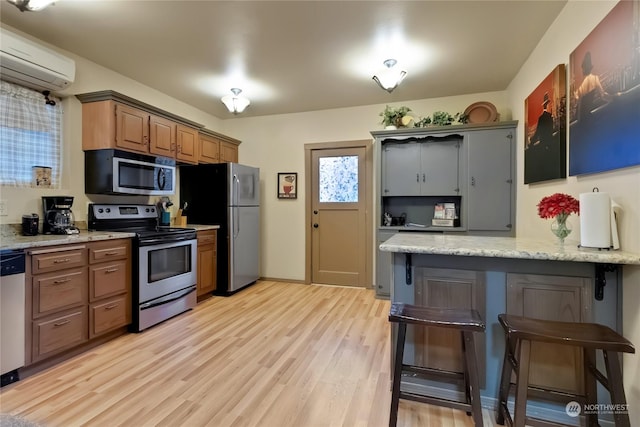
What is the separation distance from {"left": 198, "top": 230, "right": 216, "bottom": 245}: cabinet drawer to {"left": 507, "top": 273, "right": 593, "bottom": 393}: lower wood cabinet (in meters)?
3.18

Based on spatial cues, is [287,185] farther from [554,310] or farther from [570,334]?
[570,334]

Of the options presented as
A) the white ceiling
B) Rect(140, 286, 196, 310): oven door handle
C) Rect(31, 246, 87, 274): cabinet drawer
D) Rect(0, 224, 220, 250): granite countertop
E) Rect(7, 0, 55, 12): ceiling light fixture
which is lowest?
Rect(140, 286, 196, 310): oven door handle

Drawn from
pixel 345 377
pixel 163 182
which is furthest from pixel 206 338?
pixel 163 182

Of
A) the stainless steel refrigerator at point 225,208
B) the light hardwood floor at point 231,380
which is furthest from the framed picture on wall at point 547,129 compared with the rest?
the stainless steel refrigerator at point 225,208

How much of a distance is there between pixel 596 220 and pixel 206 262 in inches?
142

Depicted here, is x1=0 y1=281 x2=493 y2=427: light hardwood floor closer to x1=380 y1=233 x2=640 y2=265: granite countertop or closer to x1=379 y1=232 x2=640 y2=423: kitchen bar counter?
x1=379 y1=232 x2=640 y2=423: kitchen bar counter

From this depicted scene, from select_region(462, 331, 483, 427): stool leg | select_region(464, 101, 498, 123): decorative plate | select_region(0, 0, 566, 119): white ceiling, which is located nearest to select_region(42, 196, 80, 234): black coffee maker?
select_region(0, 0, 566, 119): white ceiling

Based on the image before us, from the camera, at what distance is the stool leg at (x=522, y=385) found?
4.27 ft

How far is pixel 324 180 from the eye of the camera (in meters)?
4.53

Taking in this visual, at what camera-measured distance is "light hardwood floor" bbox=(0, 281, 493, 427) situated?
1.69 meters

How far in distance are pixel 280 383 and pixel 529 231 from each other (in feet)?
8.55

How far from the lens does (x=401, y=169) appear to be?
386 centimetres

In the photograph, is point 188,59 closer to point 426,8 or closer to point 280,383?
point 426,8

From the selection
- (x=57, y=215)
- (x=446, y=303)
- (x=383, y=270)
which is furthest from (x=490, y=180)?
(x=57, y=215)
